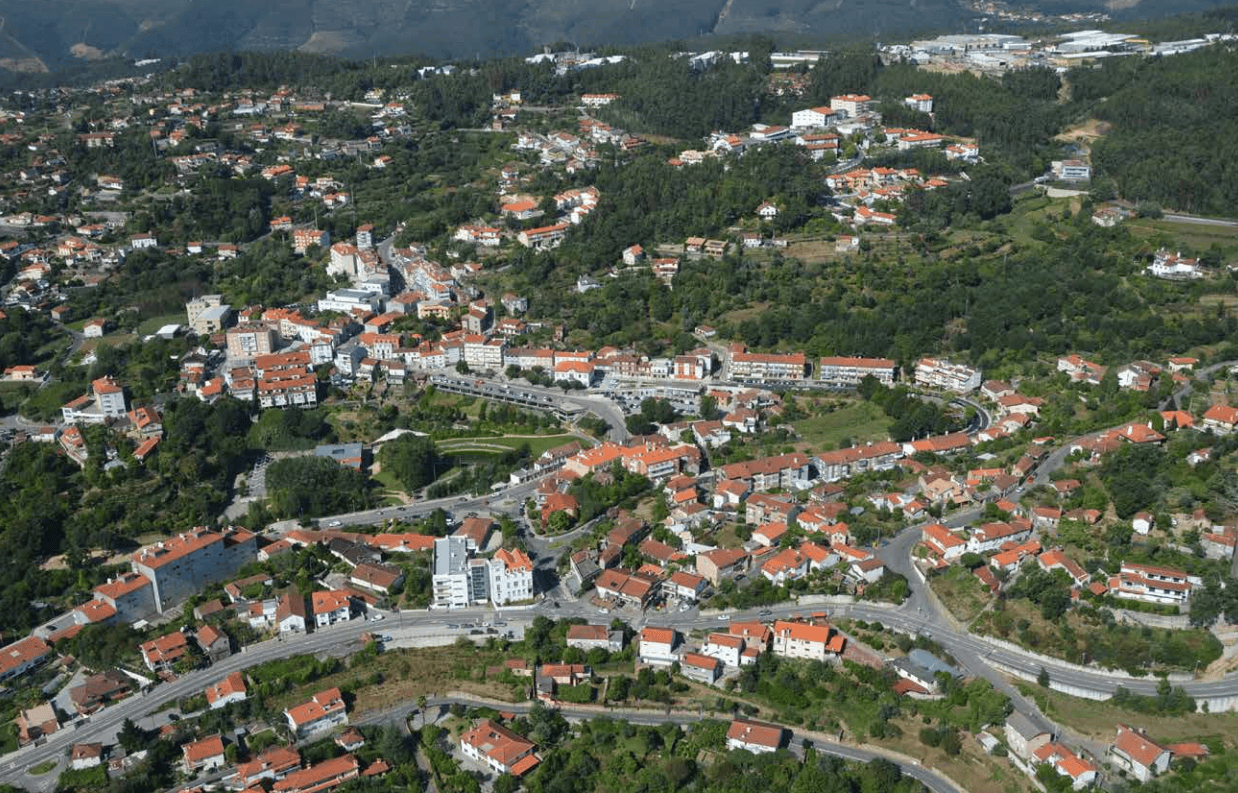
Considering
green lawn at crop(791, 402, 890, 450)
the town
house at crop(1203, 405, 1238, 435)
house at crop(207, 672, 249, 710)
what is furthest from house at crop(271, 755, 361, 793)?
house at crop(1203, 405, 1238, 435)

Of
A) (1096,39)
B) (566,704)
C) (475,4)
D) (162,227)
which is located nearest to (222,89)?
(162,227)

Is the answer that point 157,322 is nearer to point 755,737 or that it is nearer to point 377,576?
point 377,576

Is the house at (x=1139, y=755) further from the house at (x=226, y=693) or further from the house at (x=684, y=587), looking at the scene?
the house at (x=226, y=693)

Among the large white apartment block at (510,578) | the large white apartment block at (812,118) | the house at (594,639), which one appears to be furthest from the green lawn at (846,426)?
the large white apartment block at (812,118)

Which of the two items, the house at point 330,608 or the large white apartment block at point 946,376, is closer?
the house at point 330,608

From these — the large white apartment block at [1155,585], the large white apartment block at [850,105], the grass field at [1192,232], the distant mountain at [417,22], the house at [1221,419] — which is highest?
the distant mountain at [417,22]

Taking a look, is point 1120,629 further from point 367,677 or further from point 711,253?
point 711,253

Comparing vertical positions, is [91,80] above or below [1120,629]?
above
